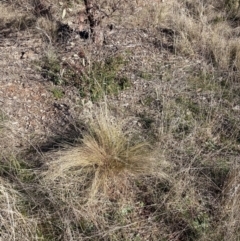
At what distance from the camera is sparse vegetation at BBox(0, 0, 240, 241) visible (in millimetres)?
2672

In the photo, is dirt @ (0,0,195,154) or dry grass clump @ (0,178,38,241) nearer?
dry grass clump @ (0,178,38,241)

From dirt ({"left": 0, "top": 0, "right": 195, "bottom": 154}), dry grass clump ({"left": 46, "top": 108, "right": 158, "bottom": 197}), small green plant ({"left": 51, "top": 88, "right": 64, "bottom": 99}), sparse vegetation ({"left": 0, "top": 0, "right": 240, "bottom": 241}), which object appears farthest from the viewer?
small green plant ({"left": 51, "top": 88, "right": 64, "bottom": 99})

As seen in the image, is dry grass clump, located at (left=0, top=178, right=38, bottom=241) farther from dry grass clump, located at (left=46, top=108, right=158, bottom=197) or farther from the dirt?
the dirt

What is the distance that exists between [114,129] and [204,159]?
0.75 m

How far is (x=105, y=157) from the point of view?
294cm

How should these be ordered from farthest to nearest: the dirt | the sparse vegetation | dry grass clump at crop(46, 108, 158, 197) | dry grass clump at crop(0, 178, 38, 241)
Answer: the dirt → dry grass clump at crop(46, 108, 158, 197) → the sparse vegetation → dry grass clump at crop(0, 178, 38, 241)

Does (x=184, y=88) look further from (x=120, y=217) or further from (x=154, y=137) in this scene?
(x=120, y=217)

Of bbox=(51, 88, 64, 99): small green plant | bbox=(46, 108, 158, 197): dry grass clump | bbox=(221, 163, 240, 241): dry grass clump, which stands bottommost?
bbox=(221, 163, 240, 241): dry grass clump

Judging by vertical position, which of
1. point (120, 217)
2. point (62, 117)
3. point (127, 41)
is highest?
point (127, 41)

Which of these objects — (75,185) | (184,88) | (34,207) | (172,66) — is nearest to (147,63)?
(172,66)

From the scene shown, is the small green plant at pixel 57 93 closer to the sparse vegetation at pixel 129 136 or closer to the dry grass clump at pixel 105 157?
the sparse vegetation at pixel 129 136

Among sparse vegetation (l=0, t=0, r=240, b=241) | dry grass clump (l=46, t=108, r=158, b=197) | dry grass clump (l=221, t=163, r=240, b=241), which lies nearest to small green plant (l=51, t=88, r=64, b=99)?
sparse vegetation (l=0, t=0, r=240, b=241)

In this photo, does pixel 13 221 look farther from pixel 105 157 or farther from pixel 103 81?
pixel 103 81

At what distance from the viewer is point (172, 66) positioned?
4297 millimetres
